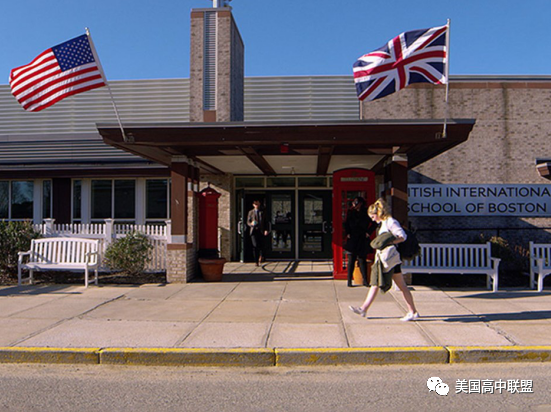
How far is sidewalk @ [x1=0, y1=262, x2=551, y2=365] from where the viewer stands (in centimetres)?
580

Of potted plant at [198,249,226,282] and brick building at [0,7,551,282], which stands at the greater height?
brick building at [0,7,551,282]

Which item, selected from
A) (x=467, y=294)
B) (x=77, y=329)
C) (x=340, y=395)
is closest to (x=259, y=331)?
(x=340, y=395)

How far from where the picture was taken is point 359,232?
10.0 metres

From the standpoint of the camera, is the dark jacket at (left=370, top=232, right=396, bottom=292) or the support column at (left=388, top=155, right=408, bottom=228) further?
the support column at (left=388, top=155, right=408, bottom=228)

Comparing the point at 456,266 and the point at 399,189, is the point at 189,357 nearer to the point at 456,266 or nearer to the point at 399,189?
the point at 399,189

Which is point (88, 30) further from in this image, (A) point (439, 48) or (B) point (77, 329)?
(A) point (439, 48)

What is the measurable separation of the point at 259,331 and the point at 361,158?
637cm

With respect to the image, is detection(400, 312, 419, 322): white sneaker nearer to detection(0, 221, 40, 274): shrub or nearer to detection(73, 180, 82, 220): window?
detection(0, 221, 40, 274): shrub

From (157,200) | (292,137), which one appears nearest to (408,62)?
(292,137)

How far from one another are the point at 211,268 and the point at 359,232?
3.38 meters

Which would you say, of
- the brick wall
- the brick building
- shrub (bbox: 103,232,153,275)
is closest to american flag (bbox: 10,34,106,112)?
the brick building

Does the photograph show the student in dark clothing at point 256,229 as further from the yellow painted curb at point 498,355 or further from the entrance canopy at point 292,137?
the yellow painted curb at point 498,355

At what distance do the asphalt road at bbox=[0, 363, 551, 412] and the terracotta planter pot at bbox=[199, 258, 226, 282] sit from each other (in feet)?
17.3

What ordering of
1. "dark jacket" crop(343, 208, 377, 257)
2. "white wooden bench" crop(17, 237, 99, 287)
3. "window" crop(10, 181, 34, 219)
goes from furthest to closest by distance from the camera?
"window" crop(10, 181, 34, 219) → "white wooden bench" crop(17, 237, 99, 287) → "dark jacket" crop(343, 208, 377, 257)
